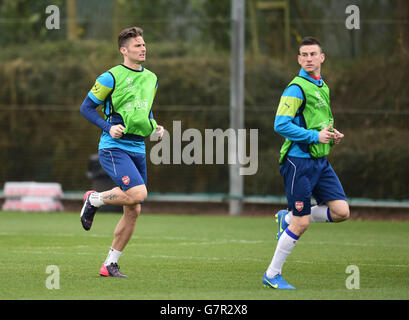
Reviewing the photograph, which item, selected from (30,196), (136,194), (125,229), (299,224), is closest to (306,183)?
(299,224)

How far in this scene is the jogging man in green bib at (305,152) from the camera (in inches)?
310

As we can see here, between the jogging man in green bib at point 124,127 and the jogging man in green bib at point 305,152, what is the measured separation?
139cm

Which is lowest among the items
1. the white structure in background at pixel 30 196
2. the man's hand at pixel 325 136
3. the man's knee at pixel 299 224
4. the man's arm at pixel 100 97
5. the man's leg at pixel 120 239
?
the white structure in background at pixel 30 196

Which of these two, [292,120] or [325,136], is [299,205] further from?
[292,120]

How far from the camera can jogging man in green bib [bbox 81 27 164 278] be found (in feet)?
27.6

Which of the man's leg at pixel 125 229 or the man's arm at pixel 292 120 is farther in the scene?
the man's leg at pixel 125 229

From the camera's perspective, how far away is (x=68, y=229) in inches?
573

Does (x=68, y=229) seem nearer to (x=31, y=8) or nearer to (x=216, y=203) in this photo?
(x=216, y=203)

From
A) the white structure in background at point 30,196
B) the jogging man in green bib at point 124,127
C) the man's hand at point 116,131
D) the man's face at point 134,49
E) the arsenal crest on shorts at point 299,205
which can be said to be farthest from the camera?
the white structure in background at point 30,196

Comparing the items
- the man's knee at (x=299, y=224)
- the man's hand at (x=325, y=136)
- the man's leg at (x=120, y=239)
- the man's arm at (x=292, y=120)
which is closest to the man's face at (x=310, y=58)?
the man's arm at (x=292, y=120)

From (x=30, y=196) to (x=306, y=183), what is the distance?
11695mm

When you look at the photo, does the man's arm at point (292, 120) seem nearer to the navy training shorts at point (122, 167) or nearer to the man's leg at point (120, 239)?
the navy training shorts at point (122, 167)

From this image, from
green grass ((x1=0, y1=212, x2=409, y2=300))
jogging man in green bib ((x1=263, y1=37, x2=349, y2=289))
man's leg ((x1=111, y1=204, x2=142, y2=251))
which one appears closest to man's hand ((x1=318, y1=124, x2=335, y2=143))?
jogging man in green bib ((x1=263, y1=37, x2=349, y2=289))

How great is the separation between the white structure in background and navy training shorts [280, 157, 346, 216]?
1129 cm
